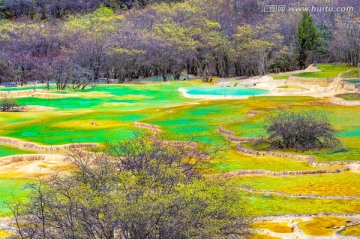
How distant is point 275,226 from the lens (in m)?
22.7

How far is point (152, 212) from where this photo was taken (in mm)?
15773

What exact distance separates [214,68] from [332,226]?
87.7m

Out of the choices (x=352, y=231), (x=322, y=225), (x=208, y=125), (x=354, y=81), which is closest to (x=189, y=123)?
(x=208, y=125)

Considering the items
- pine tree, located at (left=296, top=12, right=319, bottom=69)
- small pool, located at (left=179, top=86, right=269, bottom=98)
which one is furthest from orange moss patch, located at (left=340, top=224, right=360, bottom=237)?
pine tree, located at (left=296, top=12, right=319, bottom=69)

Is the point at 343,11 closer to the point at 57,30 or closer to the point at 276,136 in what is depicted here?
the point at 57,30

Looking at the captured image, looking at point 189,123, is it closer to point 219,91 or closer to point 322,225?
point 322,225

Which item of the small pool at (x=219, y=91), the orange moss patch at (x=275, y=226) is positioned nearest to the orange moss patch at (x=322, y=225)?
the orange moss patch at (x=275, y=226)

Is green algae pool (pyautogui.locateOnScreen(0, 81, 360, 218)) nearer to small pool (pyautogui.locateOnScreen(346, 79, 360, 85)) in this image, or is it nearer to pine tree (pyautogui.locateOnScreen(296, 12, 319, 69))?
small pool (pyautogui.locateOnScreen(346, 79, 360, 85))

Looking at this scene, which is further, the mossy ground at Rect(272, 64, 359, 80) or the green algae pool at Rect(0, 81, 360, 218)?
the mossy ground at Rect(272, 64, 359, 80)

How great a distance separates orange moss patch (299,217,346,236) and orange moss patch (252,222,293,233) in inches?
22.0

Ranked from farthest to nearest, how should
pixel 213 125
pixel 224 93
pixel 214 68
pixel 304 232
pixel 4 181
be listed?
pixel 214 68
pixel 224 93
pixel 213 125
pixel 4 181
pixel 304 232

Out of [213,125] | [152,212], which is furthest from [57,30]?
[152,212]

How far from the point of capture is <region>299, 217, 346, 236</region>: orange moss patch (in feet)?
70.9

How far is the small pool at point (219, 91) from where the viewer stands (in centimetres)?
7619
